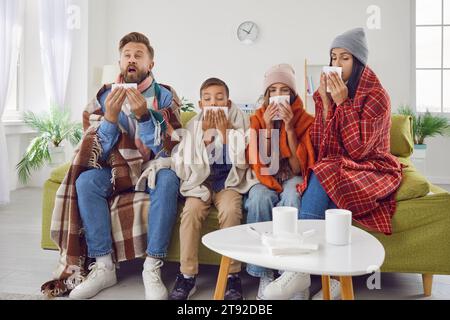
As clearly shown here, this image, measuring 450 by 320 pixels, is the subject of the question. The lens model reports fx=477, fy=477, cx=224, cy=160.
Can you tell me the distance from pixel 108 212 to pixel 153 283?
1.19 feet

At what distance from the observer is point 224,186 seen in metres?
2.06

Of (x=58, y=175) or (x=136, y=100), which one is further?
(x=58, y=175)

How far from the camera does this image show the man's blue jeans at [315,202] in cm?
187

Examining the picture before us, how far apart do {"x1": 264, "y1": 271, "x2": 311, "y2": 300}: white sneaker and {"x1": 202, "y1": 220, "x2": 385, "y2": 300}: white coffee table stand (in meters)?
0.27

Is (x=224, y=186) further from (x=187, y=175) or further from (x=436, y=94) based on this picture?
(x=436, y=94)

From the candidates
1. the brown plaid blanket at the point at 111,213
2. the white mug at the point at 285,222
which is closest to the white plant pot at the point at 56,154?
the brown plaid blanket at the point at 111,213

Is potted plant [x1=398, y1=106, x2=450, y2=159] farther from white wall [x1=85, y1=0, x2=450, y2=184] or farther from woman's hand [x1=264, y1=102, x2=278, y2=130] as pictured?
woman's hand [x1=264, y1=102, x2=278, y2=130]

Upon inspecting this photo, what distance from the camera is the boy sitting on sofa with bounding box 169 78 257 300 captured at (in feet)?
6.18

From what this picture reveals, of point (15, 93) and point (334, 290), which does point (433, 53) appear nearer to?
point (334, 290)

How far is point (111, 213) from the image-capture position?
2031 mm

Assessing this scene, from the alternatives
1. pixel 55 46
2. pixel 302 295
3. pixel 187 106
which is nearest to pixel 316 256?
pixel 302 295

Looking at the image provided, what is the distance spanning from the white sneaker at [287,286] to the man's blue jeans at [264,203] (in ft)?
0.47
